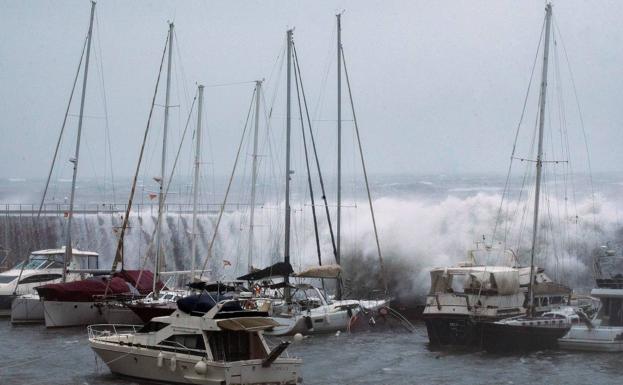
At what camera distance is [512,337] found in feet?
119

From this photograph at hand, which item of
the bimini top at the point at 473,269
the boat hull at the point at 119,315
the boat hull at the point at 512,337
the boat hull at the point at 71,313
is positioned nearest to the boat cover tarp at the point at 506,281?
the bimini top at the point at 473,269

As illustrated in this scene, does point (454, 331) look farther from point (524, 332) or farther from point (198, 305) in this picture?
point (198, 305)

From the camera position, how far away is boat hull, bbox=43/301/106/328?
4319 centimetres

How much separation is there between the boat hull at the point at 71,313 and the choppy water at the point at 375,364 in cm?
273

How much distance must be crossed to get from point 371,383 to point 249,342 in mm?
4328

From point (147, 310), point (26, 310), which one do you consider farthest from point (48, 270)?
point (147, 310)

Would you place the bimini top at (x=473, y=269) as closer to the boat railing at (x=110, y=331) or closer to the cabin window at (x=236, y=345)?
the boat railing at (x=110, y=331)

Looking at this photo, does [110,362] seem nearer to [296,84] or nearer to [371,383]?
[371,383]

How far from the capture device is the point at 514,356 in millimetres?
35562

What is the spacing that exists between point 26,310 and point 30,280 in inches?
136

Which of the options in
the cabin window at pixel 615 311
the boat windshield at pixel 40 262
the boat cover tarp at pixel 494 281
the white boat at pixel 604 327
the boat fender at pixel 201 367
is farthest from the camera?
the boat windshield at pixel 40 262

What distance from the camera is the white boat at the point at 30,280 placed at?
4462 cm

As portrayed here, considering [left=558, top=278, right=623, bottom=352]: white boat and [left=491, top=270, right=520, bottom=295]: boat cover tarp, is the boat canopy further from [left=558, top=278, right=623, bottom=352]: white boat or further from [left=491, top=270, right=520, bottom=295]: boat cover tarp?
[left=558, top=278, right=623, bottom=352]: white boat

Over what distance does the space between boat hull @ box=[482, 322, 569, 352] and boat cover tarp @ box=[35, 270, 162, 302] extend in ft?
53.5
